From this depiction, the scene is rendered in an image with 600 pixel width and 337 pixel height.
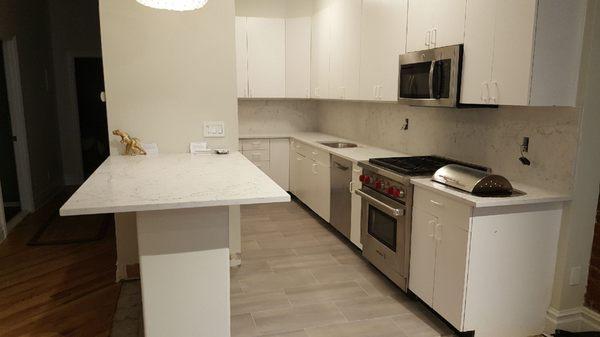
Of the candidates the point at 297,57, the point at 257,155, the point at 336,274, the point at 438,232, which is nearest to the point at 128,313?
the point at 336,274

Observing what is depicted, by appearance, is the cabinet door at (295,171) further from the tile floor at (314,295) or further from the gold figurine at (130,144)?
the gold figurine at (130,144)

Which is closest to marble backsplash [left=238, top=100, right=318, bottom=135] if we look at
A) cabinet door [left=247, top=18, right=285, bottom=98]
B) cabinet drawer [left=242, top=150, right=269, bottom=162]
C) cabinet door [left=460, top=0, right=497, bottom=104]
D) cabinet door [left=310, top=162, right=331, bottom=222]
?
cabinet door [left=247, top=18, right=285, bottom=98]

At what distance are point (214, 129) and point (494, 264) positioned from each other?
2184 millimetres

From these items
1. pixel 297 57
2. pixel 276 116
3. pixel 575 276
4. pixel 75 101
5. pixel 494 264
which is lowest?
pixel 575 276

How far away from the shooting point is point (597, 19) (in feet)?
7.33

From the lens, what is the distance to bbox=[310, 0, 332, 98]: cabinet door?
16.5 feet

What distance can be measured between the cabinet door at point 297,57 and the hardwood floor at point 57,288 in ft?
9.54

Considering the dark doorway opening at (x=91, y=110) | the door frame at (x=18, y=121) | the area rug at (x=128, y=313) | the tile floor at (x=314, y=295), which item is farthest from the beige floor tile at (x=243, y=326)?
the dark doorway opening at (x=91, y=110)

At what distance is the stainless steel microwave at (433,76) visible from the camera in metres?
2.75

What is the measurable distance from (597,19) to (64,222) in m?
5.11

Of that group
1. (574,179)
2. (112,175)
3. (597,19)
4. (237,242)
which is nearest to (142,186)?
(112,175)

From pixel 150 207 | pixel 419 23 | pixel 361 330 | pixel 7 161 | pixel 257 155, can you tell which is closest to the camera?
pixel 150 207

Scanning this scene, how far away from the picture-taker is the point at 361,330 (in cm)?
267

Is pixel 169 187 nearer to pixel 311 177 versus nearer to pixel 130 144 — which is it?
pixel 130 144
